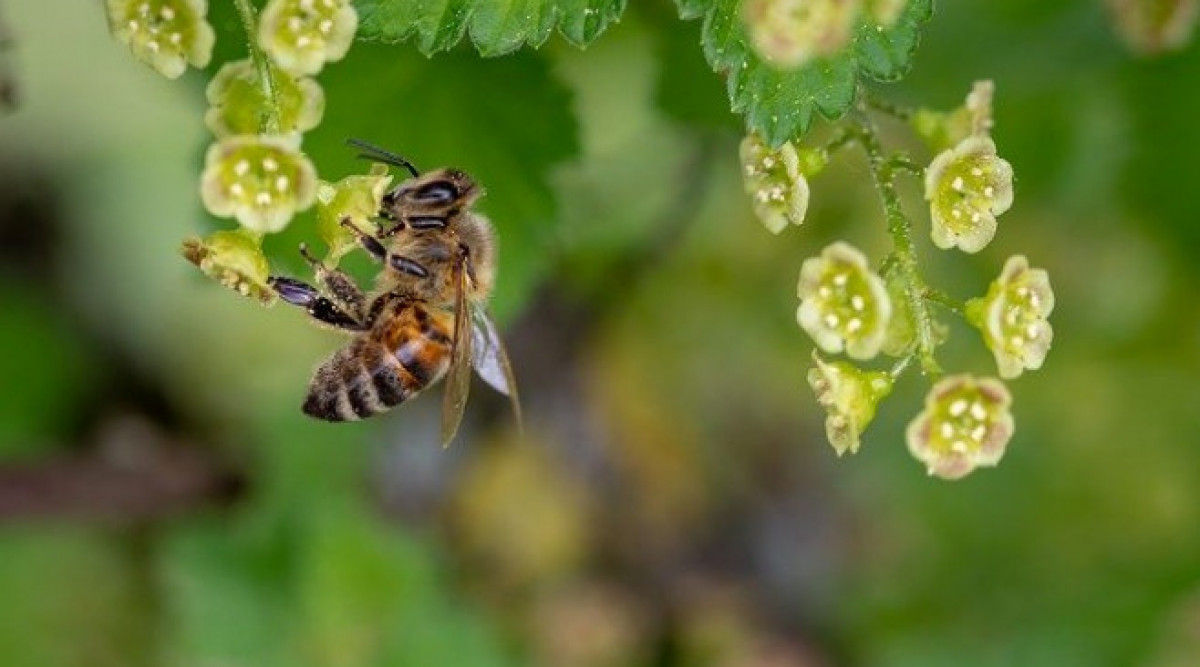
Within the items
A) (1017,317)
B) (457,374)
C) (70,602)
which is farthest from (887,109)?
(70,602)

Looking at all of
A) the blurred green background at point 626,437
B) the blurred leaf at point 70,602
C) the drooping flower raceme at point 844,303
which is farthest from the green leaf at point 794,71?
the blurred leaf at point 70,602

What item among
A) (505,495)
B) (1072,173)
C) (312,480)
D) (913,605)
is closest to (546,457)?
(505,495)

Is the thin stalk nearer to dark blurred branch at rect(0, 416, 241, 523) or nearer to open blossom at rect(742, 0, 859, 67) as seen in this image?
open blossom at rect(742, 0, 859, 67)

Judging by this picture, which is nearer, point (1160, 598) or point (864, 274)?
point (864, 274)

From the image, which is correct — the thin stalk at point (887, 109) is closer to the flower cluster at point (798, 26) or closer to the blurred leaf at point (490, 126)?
the flower cluster at point (798, 26)

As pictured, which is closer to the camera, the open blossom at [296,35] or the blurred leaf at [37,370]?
the open blossom at [296,35]

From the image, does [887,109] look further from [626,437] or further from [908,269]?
[626,437]

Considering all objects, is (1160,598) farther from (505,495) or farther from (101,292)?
(101,292)

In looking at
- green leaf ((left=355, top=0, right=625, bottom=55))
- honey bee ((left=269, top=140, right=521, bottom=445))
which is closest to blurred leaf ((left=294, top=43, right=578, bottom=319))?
honey bee ((left=269, top=140, right=521, bottom=445))
